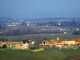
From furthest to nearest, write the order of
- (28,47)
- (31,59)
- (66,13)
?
1. (66,13)
2. (28,47)
3. (31,59)

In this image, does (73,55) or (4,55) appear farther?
(73,55)

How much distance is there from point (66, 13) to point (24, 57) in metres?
48.4

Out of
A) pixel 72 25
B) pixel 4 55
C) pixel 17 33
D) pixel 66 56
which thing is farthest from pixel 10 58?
pixel 72 25

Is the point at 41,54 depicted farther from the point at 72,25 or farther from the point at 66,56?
the point at 72,25

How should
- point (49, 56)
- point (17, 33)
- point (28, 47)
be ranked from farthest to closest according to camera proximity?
point (17, 33)
point (28, 47)
point (49, 56)

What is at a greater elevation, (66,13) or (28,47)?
(66,13)

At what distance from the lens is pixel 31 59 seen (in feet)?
37.0

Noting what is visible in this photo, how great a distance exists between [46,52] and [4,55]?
10.5ft

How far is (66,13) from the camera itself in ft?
193

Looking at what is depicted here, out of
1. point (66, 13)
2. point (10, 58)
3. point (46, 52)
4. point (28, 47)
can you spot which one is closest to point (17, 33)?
point (28, 47)

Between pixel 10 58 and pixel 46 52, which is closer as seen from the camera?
pixel 10 58

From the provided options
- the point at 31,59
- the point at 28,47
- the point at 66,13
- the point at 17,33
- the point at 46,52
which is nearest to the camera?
the point at 31,59

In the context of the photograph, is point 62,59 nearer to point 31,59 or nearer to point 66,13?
point 31,59

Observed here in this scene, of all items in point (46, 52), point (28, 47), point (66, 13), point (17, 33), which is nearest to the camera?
point (46, 52)
